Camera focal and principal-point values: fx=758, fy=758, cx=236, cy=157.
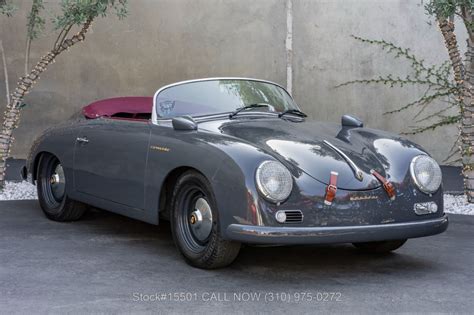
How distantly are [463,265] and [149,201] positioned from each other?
223 cm

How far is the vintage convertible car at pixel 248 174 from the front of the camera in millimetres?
4531

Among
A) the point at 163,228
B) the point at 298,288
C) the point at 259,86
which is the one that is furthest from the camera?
the point at 163,228

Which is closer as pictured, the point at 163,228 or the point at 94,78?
the point at 163,228

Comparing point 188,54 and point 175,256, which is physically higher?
point 188,54

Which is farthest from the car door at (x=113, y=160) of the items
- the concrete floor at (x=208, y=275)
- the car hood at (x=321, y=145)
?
the car hood at (x=321, y=145)

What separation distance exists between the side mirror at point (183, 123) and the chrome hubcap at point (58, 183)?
1740 millimetres

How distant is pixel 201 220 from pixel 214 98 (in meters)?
1.23

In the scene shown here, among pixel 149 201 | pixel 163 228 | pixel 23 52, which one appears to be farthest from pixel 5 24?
pixel 149 201

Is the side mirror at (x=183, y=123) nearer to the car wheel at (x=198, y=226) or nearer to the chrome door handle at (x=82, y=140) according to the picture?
the car wheel at (x=198, y=226)

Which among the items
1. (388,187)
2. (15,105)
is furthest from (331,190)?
(15,105)

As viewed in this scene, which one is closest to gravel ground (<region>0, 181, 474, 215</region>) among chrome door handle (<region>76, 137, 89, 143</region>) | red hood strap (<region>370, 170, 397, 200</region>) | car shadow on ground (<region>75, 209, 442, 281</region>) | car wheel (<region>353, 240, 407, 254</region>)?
car shadow on ground (<region>75, 209, 442, 281</region>)

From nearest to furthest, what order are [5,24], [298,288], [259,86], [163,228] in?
[298,288] → [259,86] → [163,228] → [5,24]

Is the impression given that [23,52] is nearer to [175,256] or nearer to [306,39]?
[306,39]

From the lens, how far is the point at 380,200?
469 cm
